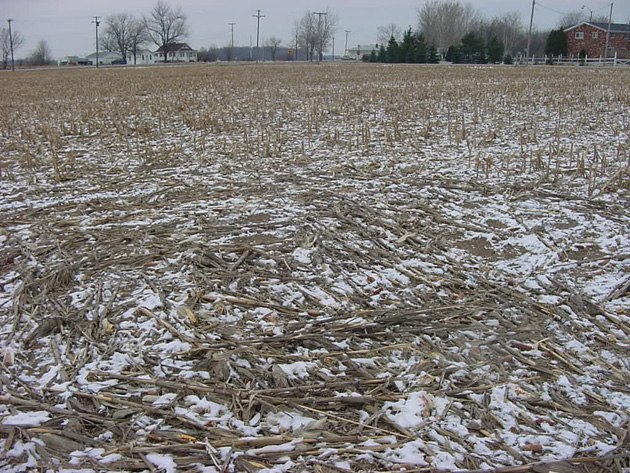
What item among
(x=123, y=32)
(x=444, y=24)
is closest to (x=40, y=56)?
(x=123, y=32)

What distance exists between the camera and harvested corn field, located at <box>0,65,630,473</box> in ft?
7.34

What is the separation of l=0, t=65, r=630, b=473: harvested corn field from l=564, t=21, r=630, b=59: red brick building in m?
68.2

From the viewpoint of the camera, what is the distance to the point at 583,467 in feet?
6.88

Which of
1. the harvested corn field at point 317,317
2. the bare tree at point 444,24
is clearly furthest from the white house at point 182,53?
the harvested corn field at point 317,317

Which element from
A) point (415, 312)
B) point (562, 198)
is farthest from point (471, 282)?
point (562, 198)

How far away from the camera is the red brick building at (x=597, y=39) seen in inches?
2445

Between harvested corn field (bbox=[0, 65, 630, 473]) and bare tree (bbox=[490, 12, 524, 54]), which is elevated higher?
bare tree (bbox=[490, 12, 524, 54])

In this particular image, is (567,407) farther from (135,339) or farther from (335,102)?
(335,102)

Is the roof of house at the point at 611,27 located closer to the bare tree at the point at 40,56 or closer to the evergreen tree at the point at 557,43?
the evergreen tree at the point at 557,43

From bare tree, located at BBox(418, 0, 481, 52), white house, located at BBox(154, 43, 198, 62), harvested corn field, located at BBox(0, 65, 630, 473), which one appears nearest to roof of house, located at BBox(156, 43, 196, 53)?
white house, located at BBox(154, 43, 198, 62)

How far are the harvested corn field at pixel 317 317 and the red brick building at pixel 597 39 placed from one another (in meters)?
68.2

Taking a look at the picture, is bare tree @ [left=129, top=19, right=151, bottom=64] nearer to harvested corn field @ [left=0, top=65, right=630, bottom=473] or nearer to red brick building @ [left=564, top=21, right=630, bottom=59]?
red brick building @ [left=564, top=21, right=630, bottom=59]

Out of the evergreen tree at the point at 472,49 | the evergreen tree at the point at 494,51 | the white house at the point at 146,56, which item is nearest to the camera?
the evergreen tree at the point at 494,51

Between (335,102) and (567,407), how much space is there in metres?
13.0
